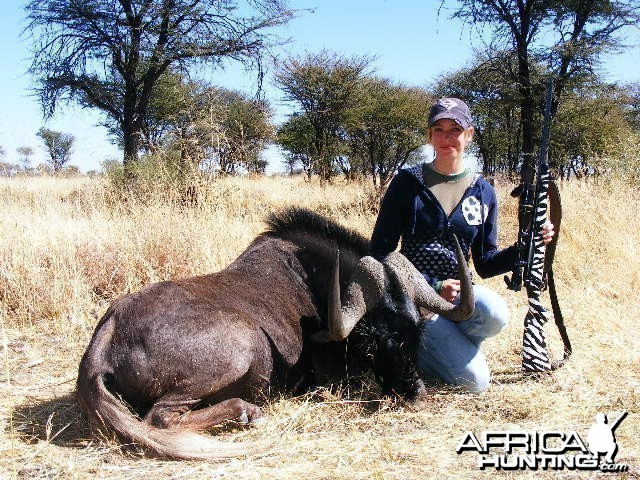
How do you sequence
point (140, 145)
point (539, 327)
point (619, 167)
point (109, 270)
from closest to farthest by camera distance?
point (539, 327) < point (109, 270) < point (619, 167) < point (140, 145)

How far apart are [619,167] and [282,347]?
8785mm

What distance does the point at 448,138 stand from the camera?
3594mm

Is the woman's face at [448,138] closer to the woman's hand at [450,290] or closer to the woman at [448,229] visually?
the woman at [448,229]

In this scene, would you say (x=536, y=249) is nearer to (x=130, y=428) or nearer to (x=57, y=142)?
(x=130, y=428)

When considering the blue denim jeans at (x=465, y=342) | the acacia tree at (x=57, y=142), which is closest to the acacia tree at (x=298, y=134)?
the acacia tree at (x=57, y=142)

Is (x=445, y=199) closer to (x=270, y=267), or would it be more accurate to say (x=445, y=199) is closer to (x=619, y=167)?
(x=270, y=267)

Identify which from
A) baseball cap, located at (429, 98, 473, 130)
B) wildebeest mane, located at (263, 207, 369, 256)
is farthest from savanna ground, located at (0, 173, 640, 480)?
baseball cap, located at (429, 98, 473, 130)

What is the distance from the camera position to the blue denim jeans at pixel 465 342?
12.0 feet

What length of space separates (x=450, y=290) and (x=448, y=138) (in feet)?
2.98

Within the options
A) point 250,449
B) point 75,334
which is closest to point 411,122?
point 75,334

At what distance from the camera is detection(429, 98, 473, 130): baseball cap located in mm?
3524

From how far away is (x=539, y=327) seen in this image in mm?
3895

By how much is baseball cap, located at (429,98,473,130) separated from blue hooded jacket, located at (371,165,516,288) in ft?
1.13

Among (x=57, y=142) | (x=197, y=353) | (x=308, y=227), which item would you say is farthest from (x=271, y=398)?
(x=57, y=142)
